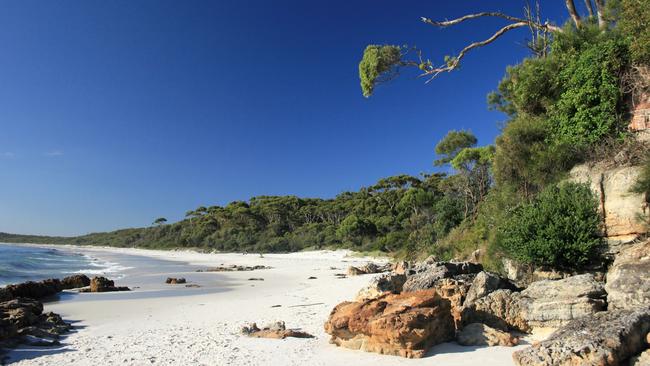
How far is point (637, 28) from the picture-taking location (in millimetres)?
10109

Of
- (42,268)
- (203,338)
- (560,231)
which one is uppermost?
(560,231)

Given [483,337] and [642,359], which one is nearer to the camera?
[642,359]

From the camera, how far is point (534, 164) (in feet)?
37.4

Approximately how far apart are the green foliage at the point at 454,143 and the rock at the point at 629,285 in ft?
79.8

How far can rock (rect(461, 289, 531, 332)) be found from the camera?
21.7 ft

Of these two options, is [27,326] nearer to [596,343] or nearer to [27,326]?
[27,326]

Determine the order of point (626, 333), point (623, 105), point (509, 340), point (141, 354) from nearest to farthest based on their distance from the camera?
1. point (626, 333)
2. point (509, 340)
3. point (141, 354)
4. point (623, 105)

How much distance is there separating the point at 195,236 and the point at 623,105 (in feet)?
208

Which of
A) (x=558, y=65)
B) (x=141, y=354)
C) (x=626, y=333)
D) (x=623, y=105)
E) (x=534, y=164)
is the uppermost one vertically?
(x=558, y=65)

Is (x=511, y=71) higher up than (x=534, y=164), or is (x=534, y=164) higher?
(x=511, y=71)

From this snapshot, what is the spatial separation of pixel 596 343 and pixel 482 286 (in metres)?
2.77

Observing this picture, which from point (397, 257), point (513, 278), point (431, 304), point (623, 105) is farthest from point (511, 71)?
point (397, 257)

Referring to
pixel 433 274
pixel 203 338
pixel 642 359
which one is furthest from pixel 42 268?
pixel 642 359

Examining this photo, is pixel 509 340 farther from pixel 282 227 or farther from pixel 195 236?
pixel 195 236
